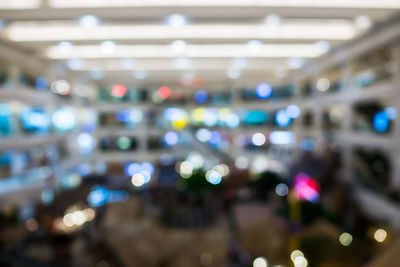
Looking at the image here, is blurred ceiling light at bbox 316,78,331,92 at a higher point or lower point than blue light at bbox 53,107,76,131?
lower

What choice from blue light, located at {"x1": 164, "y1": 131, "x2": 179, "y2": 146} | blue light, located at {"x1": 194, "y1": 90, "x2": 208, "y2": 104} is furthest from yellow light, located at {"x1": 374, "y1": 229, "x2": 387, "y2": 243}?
blue light, located at {"x1": 164, "y1": 131, "x2": 179, "y2": 146}

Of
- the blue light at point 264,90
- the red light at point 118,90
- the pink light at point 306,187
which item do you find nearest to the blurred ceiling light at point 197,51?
the pink light at point 306,187

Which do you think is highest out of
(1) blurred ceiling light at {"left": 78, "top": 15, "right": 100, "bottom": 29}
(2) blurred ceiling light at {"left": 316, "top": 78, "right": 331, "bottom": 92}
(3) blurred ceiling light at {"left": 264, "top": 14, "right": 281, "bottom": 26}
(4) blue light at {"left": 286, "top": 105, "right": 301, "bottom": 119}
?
(1) blurred ceiling light at {"left": 78, "top": 15, "right": 100, "bottom": 29}

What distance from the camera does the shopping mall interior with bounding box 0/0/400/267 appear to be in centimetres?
904

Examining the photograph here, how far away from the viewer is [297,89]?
22703 millimetres

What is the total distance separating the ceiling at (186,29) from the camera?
9.05 metres

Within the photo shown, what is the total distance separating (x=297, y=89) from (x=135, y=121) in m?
15.9

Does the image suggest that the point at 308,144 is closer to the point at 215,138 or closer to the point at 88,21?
the point at 215,138

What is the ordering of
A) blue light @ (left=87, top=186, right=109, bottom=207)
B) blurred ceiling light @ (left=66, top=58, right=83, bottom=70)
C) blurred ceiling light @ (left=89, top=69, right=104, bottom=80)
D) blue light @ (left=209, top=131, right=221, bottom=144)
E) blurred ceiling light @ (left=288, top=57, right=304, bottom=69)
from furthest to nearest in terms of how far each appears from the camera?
blue light @ (left=209, top=131, right=221, bottom=144) < blurred ceiling light @ (left=89, top=69, right=104, bottom=80) < blue light @ (left=87, top=186, right=109, bottom=207) < blurred ceiling light @ (left=288, top=57, right=304, bottom=69) < blurred ceiling light @ (left=66, top=58, right=83, bottom=70)

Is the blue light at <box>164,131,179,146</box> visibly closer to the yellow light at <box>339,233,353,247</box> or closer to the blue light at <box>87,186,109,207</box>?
the blue light at <box>87,186,109,207</box>

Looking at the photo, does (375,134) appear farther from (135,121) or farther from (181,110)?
(135,121)

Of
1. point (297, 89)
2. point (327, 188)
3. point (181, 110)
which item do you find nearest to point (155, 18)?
point (327, 188)

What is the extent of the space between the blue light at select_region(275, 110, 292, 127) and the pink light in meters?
7.76

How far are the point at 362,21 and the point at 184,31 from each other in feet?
23.1
